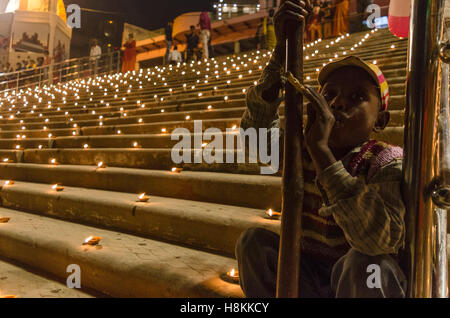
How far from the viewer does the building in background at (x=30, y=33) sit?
1834 cm

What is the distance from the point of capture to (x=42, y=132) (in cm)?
519

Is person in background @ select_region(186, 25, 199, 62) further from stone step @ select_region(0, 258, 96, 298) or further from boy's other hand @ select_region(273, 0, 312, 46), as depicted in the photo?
boy's other hand @ select_region(273, 0, 312, 46)

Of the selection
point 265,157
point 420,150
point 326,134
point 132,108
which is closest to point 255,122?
point 265,157

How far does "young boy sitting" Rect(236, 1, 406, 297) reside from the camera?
885mm

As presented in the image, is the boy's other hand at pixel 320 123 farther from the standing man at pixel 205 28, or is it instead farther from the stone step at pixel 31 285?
the standing man at pixel 205 28

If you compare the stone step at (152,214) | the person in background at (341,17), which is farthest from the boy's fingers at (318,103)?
the person in background at (341,17)

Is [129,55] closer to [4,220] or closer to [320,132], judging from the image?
[4,220]

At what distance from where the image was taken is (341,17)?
10.8 metres

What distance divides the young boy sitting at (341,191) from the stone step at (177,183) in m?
0.96

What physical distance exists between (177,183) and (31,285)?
1264 millimetres

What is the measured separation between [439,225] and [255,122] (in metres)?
0.80

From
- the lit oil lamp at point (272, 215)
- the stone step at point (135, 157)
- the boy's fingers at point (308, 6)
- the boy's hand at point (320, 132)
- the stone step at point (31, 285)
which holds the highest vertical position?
the boy's fingers at point (308, 6)

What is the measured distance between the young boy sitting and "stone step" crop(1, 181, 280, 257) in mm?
681

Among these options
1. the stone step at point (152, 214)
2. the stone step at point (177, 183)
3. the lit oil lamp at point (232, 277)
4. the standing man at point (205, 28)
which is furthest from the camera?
the standing man at point (205, 28)
